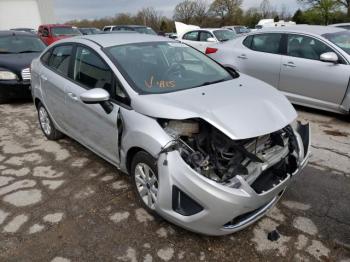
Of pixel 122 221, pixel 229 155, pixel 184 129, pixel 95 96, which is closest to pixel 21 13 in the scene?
pixel 95 96

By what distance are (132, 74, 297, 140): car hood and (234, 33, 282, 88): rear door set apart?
2997 millimetres

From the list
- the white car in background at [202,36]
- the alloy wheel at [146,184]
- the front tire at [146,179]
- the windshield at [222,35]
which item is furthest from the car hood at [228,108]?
→ the windshield at [222,35]

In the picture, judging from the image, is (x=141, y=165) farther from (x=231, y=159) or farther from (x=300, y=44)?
(x=300, y=44)

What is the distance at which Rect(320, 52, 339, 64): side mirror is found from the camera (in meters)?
5.13

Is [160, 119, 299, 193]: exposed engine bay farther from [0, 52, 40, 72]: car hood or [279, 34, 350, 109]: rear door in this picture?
[0, 52, 40, 72]: car hood

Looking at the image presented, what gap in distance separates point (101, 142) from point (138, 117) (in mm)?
837

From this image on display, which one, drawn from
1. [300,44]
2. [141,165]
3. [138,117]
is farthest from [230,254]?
[300,44]

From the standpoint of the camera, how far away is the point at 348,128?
5094 mm

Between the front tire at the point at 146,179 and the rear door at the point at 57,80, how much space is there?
158cm

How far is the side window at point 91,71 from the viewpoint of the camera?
3.28 metres

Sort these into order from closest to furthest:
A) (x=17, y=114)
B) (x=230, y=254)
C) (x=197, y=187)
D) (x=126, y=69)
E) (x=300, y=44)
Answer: (x=197, y=187) → (x=230, y=254) → (x=126, y=69) → (x=300, y=44) → (x=17, y=114)

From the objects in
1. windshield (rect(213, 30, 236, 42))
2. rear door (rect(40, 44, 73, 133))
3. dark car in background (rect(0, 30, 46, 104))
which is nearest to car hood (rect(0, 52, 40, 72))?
dark car in background (rect(0, 30, 46, 104))

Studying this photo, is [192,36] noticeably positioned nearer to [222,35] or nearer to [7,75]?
[222,35]

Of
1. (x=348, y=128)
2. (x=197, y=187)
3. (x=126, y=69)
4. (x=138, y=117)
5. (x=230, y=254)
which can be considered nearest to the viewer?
(x=197, y=187)
